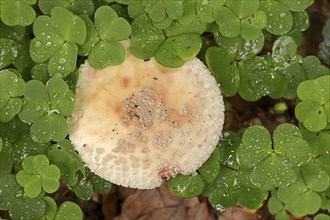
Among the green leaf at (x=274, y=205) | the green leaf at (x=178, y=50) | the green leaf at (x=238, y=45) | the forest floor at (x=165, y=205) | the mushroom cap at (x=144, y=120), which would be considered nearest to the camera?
the mushroom cap at (x=144, y=120)

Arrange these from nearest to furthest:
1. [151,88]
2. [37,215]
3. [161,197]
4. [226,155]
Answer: [151,88]
[37,215]
[226,155]
[161,197]

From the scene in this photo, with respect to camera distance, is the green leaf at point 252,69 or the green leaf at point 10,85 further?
the green leaf at point 252,69

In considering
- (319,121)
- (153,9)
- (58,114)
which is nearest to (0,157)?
(58,114)

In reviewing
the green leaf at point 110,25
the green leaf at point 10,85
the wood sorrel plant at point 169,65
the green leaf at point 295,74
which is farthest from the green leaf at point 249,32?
the green leaf at point 10,85

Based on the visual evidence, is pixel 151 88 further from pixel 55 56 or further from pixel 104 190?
pixel 104 190

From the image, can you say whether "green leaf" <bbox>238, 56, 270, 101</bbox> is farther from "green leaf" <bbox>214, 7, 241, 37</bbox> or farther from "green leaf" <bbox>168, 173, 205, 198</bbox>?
"green leaf" <bbox>168, 173, 205, 198</bbox>

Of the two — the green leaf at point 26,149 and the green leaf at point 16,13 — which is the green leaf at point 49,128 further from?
the green leaf at point 16,13
